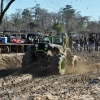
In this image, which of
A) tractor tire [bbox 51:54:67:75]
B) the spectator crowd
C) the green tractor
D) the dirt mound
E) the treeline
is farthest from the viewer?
the treeline

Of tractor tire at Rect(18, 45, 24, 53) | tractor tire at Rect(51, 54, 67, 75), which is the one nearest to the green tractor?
tractor tire at Rect(51, 54, 67, 75)

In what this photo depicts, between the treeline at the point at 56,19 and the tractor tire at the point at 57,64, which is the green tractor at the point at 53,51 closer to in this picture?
the tractor tire at the point at 57,64

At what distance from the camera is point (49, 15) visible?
8662cm

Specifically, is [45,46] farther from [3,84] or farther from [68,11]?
[68,11]

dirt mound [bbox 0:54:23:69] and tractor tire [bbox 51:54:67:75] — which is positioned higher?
tractor tire [bbox 51:54:67:75]

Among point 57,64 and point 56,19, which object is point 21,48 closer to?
point 57,64

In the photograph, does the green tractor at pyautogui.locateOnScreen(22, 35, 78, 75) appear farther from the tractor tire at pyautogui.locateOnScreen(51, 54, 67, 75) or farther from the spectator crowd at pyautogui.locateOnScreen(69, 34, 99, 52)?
the spectator crowd at pyautogui.locateOnScreen(69, 34, 99, 52)

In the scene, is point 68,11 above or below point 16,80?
above

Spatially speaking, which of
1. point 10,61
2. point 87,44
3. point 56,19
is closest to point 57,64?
point 10,61

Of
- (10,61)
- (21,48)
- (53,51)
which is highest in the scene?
(53,51)

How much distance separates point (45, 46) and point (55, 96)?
5.93m

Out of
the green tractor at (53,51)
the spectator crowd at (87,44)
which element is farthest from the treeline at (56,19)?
the green tractor at (53,51)

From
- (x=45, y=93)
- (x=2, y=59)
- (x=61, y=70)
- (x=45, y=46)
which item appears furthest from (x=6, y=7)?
(x=45, y=93)

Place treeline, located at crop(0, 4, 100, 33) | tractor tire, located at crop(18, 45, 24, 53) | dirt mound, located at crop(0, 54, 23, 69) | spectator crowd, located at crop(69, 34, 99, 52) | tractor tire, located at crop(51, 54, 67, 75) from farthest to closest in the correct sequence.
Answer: treeline, located at crop(0, 4, 100, 33), spectator crowd, located at crop(69, 34, 99, 52), tractor tire, located at crop(18, 45, 24, 53), dirt mound, located at crop(0, 54, 23, 69), tractor tire, located at crop(51, 54, 67, 75)
